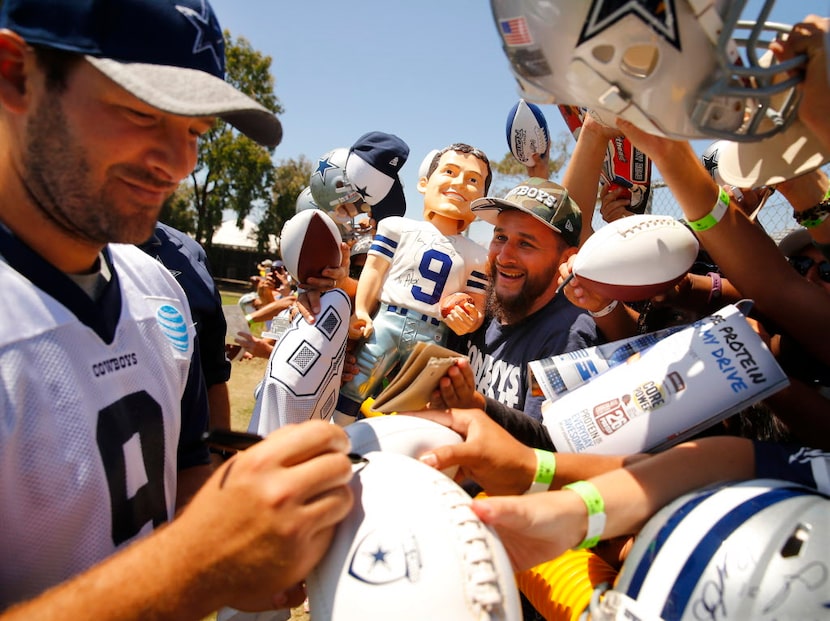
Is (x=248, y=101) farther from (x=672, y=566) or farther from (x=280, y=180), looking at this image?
(x=280, y=180)

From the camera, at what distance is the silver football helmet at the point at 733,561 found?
1131mm

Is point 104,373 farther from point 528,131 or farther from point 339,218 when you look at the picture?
point 339,218

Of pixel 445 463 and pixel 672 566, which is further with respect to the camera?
pixel 445 463

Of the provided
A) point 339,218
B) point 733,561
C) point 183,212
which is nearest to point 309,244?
point 339,218

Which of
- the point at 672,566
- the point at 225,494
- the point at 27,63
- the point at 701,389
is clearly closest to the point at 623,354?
the point at 701,389

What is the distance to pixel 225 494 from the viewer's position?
3.12 ft

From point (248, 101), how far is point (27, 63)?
464 millimetres

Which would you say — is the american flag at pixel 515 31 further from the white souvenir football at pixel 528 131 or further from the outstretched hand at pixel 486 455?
the white souvenir football at pixel 528 131

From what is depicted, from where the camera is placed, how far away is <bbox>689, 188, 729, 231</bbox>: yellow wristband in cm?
168

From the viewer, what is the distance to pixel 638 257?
1898mm

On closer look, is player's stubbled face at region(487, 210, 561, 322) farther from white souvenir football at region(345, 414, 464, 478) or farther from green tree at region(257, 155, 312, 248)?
green tree at region(257, 155, 312, 248)

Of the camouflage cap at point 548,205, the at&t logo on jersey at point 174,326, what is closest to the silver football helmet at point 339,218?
the camouflage cap at point 548,205

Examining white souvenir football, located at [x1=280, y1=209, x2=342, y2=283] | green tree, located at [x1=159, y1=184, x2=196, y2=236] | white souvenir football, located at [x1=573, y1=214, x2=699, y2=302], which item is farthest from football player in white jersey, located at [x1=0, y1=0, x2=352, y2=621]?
green tree, located at [x1=159, y1=184, x2=196, y2=236]

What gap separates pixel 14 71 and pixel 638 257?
6.24 feet
